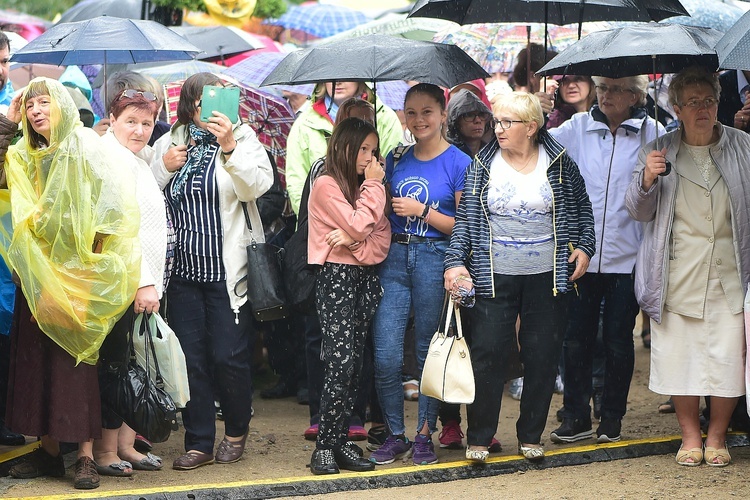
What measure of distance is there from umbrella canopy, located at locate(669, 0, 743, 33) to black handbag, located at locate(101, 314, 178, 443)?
4.50 m

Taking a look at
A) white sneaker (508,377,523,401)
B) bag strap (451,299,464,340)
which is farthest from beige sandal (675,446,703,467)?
white sneaker (508,377,523,401)

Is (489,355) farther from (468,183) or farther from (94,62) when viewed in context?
(94,62)

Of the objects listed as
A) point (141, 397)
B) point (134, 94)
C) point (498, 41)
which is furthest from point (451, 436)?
point (498, 41)

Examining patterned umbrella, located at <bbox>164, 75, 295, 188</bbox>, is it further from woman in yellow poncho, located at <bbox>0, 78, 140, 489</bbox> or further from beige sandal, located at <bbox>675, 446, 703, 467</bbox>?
beige sandal, located at <bbox>675, 446, 703, 467</bbox>

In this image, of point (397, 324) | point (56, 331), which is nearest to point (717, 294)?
point (397, 324)

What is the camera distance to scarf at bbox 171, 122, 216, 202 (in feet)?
19.9

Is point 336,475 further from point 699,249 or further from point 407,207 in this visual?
point 699,249

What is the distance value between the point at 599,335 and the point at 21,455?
12.4ft

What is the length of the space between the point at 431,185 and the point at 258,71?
3245 millimetres

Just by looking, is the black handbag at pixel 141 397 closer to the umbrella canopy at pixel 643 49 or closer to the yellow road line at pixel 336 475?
the yellow road line at pixel 336 475

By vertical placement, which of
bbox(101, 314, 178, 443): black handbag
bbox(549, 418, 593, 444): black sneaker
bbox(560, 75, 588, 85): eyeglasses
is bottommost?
bbox(549, 418, 593, 444): black sneaker

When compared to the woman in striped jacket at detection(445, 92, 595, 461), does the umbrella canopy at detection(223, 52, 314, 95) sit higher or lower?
higher

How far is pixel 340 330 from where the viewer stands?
5949 millimetres

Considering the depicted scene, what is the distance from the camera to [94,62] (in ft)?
25.2
